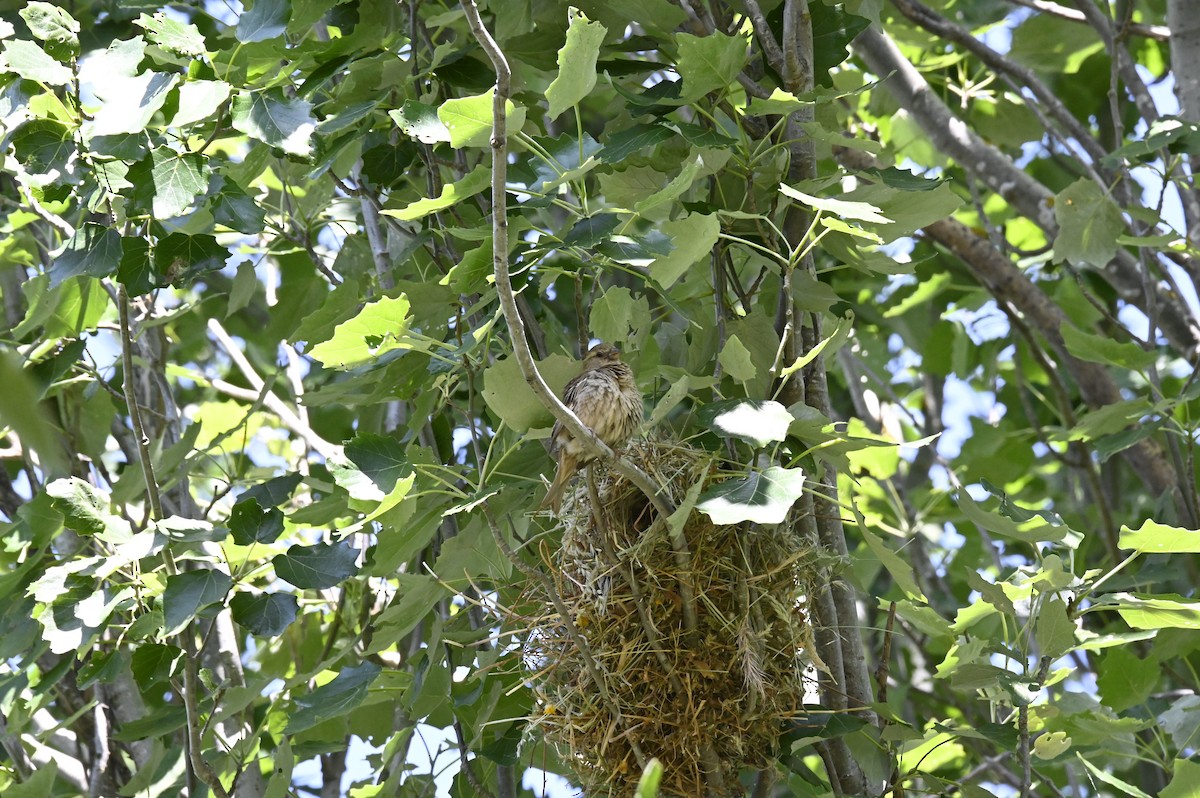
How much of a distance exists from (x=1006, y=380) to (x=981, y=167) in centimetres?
221

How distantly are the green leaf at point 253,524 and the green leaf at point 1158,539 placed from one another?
6.85 feet

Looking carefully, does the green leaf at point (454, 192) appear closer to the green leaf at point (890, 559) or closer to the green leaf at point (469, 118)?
the green leaf at point (469, 118)

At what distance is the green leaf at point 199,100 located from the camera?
271cm

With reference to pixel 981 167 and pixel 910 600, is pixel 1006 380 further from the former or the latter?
pixel 910 600

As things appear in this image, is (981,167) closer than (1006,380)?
Yes

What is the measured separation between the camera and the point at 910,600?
3.24m

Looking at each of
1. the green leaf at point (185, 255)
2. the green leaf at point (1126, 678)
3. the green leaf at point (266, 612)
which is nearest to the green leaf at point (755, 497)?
the green leaf at point (266, 612)

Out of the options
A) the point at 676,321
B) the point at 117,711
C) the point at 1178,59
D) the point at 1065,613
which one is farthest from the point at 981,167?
the point at 117,711

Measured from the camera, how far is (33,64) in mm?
2779

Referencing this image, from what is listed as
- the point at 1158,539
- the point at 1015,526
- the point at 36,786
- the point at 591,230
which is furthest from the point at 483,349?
the point at 36,786

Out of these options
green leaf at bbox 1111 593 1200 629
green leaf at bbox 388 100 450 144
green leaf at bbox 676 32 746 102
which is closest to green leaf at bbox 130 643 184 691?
green leaf at bbox 388 100 450 144

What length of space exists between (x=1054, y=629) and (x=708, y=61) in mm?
1525

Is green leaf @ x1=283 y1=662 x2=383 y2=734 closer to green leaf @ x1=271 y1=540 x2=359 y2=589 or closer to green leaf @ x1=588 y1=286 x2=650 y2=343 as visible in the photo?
green leaf @ x1=271 y1=540 x2=359 y2=589

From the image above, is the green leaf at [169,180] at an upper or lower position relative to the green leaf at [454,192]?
lower
